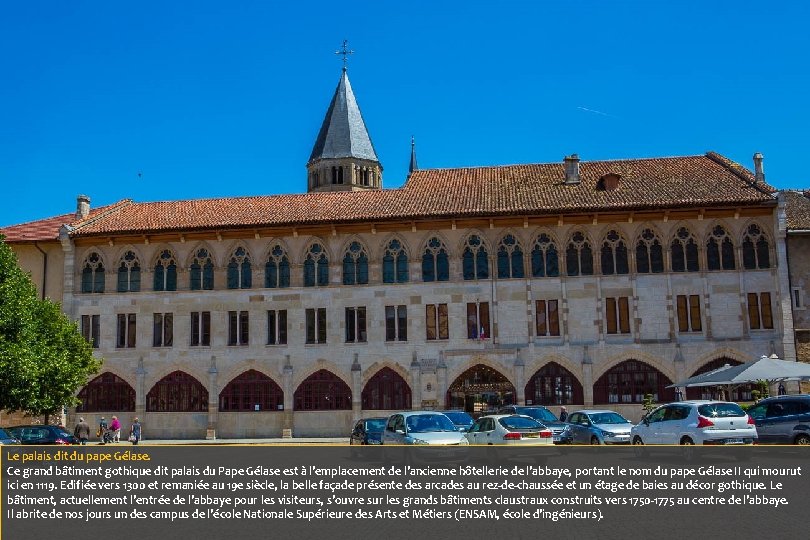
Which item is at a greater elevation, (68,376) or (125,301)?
(125,301)

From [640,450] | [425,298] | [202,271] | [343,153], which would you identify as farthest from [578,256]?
[343,153]

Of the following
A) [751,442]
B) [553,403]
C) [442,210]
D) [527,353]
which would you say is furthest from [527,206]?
[751,442]

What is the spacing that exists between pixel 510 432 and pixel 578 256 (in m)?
21.9

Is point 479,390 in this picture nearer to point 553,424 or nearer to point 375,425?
point 553,424

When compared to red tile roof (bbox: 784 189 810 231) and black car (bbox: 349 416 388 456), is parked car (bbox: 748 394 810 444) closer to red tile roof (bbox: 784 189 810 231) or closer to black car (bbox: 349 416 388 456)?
black car (bbox: 349 416 388 456)

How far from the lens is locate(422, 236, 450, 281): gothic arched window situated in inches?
1635

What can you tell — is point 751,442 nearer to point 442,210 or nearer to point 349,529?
point 349,529

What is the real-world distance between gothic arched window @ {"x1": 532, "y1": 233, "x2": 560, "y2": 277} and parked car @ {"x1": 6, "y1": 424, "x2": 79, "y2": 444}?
23.8m

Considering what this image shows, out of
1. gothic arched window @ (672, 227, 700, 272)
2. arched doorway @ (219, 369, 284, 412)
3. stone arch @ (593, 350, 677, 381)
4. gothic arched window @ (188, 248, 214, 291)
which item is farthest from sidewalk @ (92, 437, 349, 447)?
gothic arched window @ (672, 227, 700, 272)

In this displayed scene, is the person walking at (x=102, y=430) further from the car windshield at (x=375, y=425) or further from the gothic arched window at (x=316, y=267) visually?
the car windshield at (x=375, y=425)

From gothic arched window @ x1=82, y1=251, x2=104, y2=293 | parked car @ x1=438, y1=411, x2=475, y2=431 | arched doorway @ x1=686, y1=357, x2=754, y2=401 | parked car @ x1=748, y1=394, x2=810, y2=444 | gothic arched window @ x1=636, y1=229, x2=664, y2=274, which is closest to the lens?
parked car @ x1=748, y1=394, x2=810, y2=444

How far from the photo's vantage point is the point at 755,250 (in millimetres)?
40281

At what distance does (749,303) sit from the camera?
4003 centimetres

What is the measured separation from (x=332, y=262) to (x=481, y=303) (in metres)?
8.29
